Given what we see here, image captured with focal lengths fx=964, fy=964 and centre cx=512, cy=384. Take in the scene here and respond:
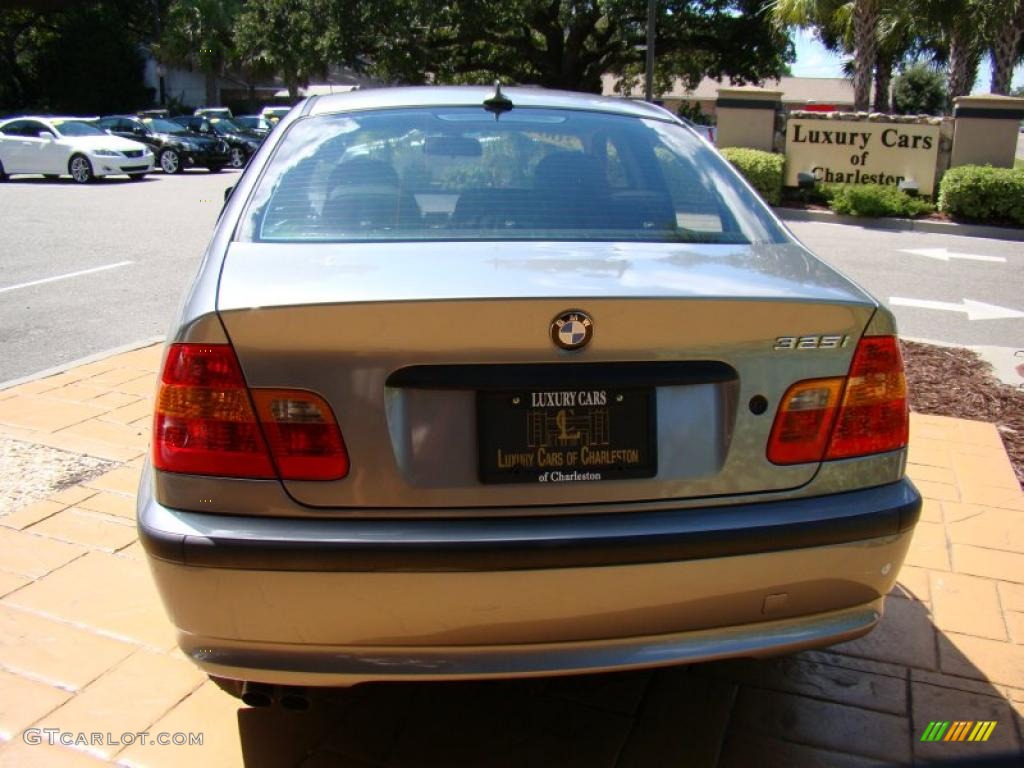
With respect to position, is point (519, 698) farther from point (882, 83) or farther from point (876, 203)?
point (882, 83)

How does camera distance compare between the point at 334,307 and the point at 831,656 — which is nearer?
the point at 334,307

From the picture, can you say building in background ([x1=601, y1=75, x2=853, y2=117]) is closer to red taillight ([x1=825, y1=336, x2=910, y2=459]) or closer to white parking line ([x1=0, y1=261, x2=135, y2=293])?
white parking line ([x1=0, y1=261, x2=135, y2=293])

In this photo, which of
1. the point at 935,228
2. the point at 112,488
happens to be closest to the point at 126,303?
the point at 112,488

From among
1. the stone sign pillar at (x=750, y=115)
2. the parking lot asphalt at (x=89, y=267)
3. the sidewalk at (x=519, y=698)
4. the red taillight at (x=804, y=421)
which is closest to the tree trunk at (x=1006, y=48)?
the stone sign pillar at (x=750, y=115)

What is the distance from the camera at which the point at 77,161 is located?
Result: 68.5 feet

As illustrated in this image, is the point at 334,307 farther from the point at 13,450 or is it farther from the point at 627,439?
the point at 13,450

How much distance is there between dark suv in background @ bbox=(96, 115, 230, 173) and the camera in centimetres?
2472

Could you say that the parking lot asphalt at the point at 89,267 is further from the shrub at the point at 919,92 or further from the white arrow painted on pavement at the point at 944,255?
the shrub at the point at 919,92

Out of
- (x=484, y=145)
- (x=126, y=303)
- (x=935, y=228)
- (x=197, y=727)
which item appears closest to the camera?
(x=197, y=727)

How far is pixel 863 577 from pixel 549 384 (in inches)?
36.4

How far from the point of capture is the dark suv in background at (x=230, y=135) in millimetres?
26688

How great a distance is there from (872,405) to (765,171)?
14.6 m

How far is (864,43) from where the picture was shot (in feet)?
63.3

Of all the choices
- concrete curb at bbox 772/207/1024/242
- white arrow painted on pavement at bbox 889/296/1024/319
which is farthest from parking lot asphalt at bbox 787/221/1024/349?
concrete curb at bbox 772/207/1024/242
